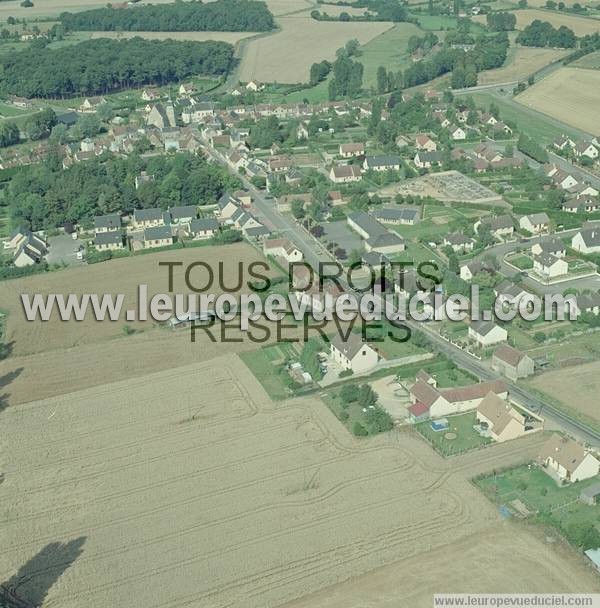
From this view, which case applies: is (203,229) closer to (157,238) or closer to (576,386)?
A: (157,238)

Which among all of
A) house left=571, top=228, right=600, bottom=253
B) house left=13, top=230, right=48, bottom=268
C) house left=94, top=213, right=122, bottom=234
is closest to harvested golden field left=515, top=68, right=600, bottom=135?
house left=571, top=228, right=600, bottom=253

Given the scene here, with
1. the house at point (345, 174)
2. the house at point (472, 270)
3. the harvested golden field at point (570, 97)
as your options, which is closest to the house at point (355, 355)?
the house at point (472, 270)

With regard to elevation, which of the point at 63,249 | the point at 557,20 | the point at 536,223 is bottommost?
the point at 63,249

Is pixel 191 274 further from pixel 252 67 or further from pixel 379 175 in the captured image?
pixel 252 67

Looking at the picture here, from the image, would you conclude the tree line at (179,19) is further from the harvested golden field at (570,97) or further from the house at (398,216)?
the house at (398,216)

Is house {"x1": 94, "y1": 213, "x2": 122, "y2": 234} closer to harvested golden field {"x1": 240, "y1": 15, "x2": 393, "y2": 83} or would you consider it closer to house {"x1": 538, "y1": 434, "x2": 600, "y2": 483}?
house {"x1": 538, "y1": 434, "x2": 600, "y2": 483}

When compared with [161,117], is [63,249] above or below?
below

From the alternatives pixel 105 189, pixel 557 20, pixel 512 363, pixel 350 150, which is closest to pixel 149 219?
pixel 105 189

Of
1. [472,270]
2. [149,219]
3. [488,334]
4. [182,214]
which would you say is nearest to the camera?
[488,334]

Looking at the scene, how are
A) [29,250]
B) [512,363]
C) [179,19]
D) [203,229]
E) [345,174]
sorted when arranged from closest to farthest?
[512,363] < [29,250] < [203,229] < [345,174] < [179,19]
